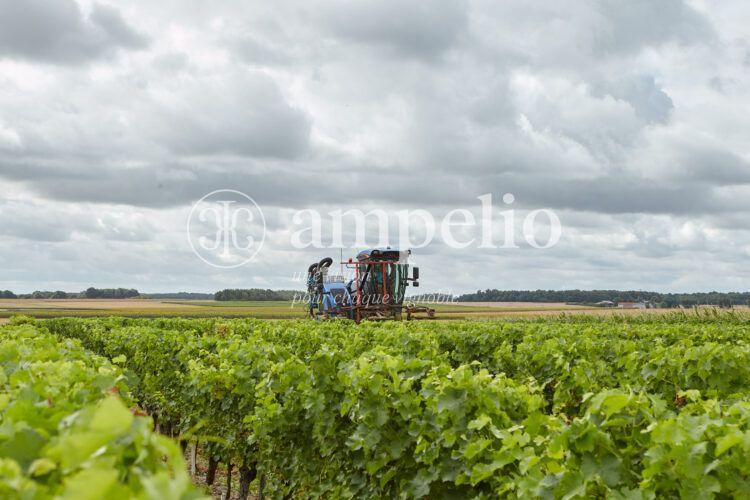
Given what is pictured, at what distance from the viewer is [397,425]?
584cm

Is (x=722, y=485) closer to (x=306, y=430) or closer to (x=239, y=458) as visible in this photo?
(x=306, y=430)

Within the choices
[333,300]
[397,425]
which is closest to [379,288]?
[333,300]

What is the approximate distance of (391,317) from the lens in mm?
24562

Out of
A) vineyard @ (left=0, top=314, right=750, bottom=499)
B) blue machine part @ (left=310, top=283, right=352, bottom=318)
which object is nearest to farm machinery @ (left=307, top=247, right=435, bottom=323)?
blue machine part @ (left=310, top=283, right=352, bottom=318)

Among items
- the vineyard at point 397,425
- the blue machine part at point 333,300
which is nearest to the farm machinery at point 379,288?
the blue machine part at point 333,300

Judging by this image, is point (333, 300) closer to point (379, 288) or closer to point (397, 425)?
point (379, 288)

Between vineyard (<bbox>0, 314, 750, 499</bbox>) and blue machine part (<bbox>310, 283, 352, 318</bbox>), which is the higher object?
blue machine part (<bbox>310, 283, 352, 318</bbox>)

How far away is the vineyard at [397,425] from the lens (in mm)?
2145

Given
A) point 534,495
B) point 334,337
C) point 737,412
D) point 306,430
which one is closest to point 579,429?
point 534,495

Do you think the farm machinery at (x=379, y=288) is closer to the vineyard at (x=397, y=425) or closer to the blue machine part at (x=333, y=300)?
the blue machine part at (x=333, y=300)

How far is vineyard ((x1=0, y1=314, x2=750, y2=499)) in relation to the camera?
7.04 ft

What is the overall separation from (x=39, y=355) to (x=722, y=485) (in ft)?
18.0

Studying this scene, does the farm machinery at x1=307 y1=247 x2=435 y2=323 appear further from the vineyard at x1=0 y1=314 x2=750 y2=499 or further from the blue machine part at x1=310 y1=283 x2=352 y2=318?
the vineyard at x1=0 y1=314 x2=750 y2=499

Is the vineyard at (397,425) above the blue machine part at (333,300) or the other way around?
the other way around
